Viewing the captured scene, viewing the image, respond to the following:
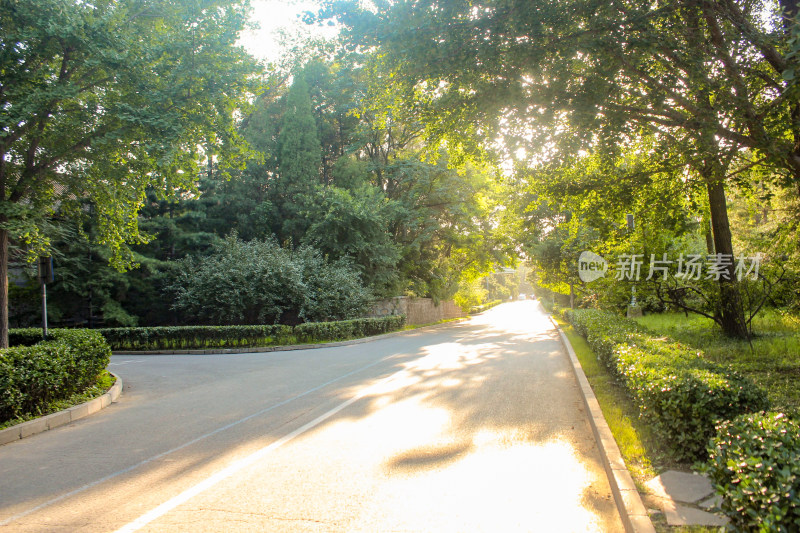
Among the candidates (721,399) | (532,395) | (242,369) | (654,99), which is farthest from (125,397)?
(654,99)

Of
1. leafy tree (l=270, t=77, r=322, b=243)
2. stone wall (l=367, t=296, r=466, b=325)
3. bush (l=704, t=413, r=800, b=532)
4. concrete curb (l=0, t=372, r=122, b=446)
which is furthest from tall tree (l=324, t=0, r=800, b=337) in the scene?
leafy tree (l=270, t=77, r=322, b=243)

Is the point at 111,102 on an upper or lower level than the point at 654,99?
upper

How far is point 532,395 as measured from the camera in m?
8.39

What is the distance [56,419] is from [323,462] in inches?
199

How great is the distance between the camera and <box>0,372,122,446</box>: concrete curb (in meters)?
6.70

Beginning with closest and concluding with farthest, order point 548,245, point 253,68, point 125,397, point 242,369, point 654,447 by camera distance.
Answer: point 654,447 → point 125,397 → point 242,369 → point 253,68 → point 548,245

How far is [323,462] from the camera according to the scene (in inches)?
199

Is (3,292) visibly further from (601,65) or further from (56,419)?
(601,65)

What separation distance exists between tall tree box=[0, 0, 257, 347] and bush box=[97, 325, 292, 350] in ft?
18.7

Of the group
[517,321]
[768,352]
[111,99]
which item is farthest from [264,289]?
[517,321]

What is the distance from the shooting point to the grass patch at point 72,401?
23.6ft

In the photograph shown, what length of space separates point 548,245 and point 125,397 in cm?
2422

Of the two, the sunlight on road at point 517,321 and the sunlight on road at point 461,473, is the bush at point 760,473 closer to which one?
the sunlight on road at point 461,473

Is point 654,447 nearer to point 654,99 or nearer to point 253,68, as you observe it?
point 654,99
